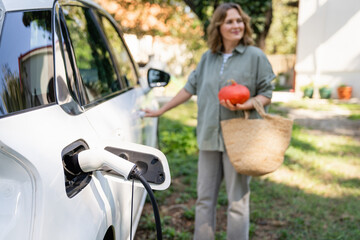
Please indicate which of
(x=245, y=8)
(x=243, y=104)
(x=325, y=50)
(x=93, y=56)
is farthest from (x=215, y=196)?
(x=325, y=50)

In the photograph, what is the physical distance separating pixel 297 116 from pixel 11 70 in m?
8.23

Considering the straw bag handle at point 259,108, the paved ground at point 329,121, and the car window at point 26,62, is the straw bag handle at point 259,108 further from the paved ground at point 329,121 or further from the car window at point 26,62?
the paved ground at point 329,121

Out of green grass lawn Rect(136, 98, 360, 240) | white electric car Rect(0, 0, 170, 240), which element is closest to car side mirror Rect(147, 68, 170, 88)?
green grass lawn Rect(136, 98, 360, 240)

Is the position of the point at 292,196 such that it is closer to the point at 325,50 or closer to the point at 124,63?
the point at 124,63

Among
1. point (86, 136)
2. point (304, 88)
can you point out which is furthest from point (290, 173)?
point (304, 88)

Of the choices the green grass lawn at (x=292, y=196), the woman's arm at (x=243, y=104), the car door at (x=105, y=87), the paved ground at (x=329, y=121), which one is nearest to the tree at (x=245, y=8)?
the green grass lawn at (x=292, y=196)

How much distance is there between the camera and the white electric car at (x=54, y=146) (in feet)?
3.32

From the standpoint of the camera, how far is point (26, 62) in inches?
55.2

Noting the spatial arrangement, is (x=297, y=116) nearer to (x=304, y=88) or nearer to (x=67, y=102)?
(x=304, y=88)

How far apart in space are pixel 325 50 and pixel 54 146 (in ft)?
39.2

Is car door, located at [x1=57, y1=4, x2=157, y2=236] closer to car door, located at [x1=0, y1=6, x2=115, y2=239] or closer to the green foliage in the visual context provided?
car door, located at [x1=0, y1=6, x2=115, y2=239]

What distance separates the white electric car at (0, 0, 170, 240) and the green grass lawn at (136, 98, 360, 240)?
181 cm

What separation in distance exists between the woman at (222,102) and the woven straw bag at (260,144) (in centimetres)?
14

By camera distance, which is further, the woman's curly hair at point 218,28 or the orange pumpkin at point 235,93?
the woman's curly hair at point 218,28
